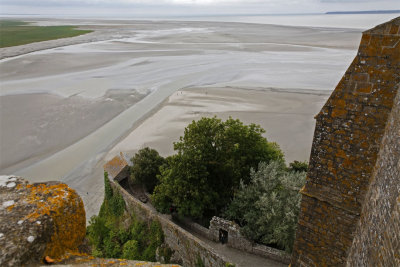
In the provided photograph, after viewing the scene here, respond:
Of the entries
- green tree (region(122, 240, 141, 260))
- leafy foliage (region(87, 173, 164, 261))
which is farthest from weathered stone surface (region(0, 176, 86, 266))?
green tree (region(122, 240, 141, 260))

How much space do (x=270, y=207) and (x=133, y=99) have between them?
94.0 feet

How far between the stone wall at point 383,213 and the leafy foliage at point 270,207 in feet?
21.4

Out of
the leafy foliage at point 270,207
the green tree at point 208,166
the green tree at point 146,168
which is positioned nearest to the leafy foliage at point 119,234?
the green tree at point 208,166

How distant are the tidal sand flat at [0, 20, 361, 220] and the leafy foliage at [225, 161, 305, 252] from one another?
10.3 m

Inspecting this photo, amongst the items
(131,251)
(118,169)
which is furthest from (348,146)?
(118,169)

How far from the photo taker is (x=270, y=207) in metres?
12.7

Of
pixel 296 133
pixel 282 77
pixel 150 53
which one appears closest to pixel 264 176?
pixel 296 133

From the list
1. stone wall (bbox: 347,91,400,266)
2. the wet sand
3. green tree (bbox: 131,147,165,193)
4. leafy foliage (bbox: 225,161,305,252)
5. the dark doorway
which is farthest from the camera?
the wet sand

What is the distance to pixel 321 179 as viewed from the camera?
637 cm

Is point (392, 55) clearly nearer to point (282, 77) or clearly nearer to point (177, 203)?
point (177, 203)

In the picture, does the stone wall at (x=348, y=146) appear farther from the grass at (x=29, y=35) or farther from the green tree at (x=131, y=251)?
the grass at (x=29, y=35)

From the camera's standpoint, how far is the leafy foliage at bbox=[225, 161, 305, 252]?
479 inches

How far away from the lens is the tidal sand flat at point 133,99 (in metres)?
25.4

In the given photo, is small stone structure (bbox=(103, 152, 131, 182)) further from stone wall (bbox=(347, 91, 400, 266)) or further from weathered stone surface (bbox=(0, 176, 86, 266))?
stone wall (bbox=(347, 91, 400, 266))
